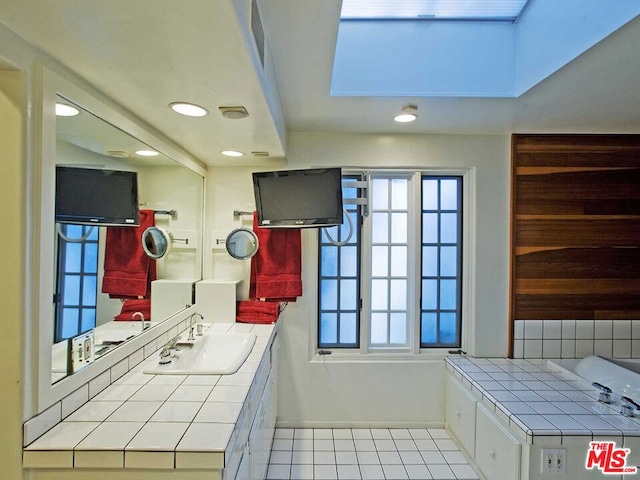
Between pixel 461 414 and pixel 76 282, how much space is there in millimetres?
2548

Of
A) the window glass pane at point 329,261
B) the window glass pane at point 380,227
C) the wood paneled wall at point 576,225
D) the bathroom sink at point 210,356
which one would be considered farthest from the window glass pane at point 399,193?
the bathroom sink at point 210,356

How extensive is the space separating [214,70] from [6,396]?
1.25 m

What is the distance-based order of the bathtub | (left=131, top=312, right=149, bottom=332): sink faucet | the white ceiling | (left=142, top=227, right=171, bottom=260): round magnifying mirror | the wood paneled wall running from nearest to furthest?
the white ceiling, (left=131, top=312, right=149, bottom=332): sink faucet, (left=142, top=227, right=171, bottom=260): round magnifying mirror, the bathtub, the wood paneled wall

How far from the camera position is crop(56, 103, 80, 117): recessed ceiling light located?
1221 mm

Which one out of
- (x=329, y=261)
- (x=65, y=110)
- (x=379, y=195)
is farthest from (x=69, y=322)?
(x=379, y=195)

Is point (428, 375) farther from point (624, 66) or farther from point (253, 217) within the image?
point (624, 66)

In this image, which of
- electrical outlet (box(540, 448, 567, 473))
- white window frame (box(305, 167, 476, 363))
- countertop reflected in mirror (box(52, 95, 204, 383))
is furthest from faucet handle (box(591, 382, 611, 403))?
countertop reflected in mirror (box(52, 95, 204, 383))

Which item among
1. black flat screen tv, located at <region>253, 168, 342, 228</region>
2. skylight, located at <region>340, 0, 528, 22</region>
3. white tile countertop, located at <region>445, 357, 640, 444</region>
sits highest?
skylight, located at <region>340, 0, 528, 22</region>

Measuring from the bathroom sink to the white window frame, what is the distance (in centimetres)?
76

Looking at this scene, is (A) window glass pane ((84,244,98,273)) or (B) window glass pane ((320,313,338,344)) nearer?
(A) window glass pane ((84,244,98,273))

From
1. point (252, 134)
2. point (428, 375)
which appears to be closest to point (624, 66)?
point (252, 134)

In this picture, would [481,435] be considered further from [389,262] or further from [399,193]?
[399,193]

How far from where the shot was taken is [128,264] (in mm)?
1789

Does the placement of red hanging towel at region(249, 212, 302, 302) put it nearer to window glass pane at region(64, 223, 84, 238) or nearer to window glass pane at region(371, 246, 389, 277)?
window glass pane at region(371, 246, 389, 277)
